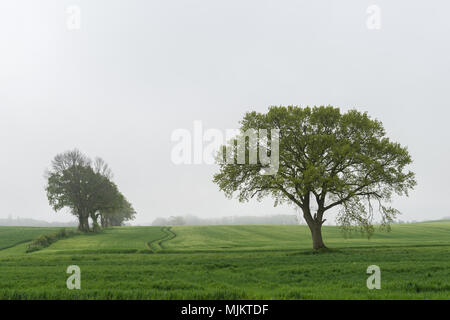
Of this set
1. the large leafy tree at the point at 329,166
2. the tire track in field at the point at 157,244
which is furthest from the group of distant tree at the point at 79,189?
the large leafy tree at the point at 329,166

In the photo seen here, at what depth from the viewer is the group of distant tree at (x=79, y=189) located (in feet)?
214

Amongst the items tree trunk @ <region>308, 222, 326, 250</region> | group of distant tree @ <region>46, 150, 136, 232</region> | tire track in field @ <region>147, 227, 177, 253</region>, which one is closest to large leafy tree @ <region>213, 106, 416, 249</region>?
tree trunk @ <region>308, 222, 326, 250</region>

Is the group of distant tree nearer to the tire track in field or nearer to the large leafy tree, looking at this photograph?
the tire track in field

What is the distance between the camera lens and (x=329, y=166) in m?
30.6

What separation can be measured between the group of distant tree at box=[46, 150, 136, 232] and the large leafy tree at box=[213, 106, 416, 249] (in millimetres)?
47161

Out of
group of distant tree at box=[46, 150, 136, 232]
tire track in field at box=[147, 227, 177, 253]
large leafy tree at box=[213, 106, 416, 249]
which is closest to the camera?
large leafy tree at box=[213, 106, 416, 249]

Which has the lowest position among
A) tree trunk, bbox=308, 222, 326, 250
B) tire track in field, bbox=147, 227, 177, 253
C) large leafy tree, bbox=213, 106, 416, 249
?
tire track in field, bbox=147, 227, 177, 253

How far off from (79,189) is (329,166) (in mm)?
57911

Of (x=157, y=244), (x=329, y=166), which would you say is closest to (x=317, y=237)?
(x=329, y=166)

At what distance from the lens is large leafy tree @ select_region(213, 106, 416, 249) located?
29062 millimetres

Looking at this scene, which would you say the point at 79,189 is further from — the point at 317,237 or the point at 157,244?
the point at 317,237
